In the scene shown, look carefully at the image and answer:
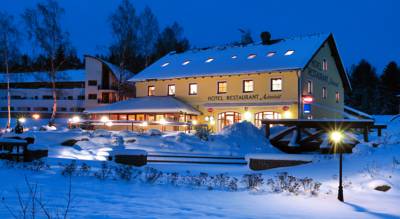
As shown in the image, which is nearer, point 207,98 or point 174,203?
point 174,203

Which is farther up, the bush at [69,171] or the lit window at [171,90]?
the lit window at [171,90]

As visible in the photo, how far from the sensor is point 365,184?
984 cm

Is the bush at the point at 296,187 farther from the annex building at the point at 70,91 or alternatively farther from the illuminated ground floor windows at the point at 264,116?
the annex building at the point at 70,91

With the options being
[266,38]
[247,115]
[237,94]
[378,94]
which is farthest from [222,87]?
[378,94]

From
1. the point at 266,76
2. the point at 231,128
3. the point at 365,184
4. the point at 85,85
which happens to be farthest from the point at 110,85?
the point at 365,184

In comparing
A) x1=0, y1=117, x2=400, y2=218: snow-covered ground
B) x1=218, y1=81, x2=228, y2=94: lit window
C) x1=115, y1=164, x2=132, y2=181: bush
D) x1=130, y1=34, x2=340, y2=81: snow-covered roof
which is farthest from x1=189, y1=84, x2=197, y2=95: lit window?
x1=115, y1=164, x2=132, y2=181: bush

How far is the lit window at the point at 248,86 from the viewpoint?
99.6ft

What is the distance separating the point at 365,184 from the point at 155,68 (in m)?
28.3

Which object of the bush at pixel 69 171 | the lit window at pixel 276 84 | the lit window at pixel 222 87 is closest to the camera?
the bush at pixel 69 171

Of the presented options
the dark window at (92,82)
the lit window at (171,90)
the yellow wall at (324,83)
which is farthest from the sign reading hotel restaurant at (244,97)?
the dark window at (92,82)

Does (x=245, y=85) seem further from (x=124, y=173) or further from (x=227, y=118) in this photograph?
(x=124, y=173)

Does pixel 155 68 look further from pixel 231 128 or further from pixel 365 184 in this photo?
pixel 365 184

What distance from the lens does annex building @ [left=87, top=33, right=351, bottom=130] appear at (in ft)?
95.0

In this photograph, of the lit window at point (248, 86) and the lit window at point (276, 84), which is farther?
the lit window at point (248, 86)
